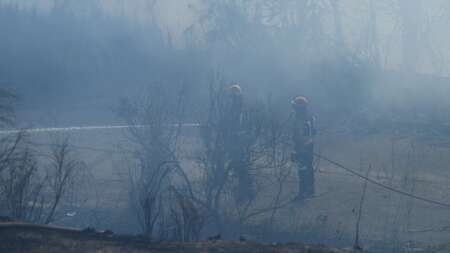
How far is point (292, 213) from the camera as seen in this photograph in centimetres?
1260

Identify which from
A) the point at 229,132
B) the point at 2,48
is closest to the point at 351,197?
the point at 229,132

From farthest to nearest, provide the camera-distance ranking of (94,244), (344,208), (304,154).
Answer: (304,154) < (344,208) < (94,244)

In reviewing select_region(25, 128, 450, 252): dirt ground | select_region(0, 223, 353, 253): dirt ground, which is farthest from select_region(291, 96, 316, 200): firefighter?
select_region(0, 223, 353, 253): dirt ground

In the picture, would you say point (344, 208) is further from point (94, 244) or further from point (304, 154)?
Answer: point (94, 244)

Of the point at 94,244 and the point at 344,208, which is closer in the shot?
the point at 94,244

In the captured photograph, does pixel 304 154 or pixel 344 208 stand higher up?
pixel 304 154

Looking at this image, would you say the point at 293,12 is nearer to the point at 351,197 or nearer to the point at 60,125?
the point at 60,125

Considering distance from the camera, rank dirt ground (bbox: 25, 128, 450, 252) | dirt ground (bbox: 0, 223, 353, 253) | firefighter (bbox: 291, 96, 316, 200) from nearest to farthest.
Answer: dirt ground (bbox: 0, 223, 353, 253) < dirt ground (bbox: 25, 128, 450, 252) < firefighter (bbox: 291, 96, 316, 200)

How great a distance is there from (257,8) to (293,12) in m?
2.12

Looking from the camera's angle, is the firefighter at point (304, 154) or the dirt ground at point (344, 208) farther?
the firefighter at point (304, 154)

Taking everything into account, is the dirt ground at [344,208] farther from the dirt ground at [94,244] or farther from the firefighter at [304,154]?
the dirt ground at [94,244]

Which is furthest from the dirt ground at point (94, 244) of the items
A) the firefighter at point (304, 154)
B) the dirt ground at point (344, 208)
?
the firefighter at point (304, 154)

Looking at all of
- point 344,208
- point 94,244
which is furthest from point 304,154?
point 94,244

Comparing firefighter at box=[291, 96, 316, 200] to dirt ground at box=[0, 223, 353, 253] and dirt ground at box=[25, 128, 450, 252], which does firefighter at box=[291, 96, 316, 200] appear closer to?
dirt ground at box=[25, 128, 450, 252]
